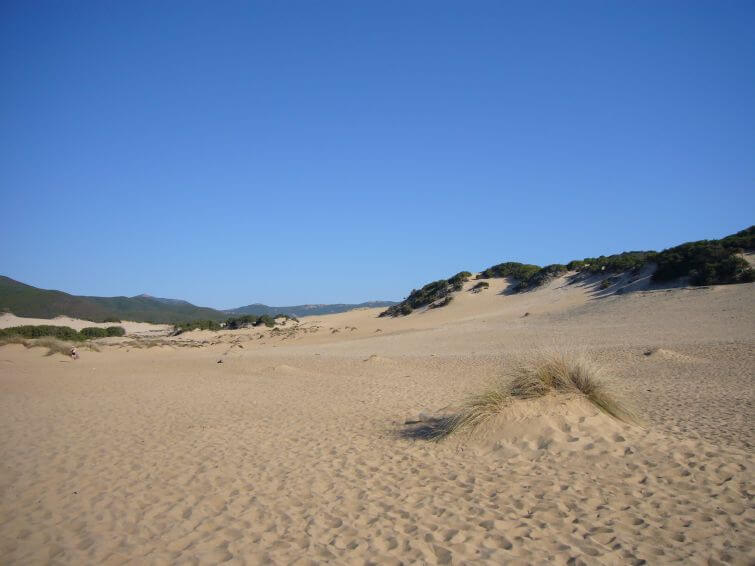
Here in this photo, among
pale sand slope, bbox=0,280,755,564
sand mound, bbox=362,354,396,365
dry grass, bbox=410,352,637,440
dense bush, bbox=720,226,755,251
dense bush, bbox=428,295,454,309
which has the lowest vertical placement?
pale sand slope, bbox=0,280,755,564

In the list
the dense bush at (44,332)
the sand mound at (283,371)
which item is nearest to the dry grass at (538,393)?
the sand mound at (283,371)

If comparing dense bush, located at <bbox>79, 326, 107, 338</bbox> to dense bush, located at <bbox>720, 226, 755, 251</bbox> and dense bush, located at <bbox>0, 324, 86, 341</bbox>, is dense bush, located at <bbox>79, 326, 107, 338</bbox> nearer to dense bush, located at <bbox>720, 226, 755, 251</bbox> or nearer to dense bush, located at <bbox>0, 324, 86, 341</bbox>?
dense bush, located at <bbox>0, 324, 86, 341</bbox>

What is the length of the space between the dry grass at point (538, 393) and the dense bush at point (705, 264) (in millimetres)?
22694

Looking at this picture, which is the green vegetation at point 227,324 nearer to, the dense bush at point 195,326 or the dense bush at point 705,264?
the dense bush at point 195,326

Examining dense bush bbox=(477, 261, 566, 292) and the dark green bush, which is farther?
the dark green bush

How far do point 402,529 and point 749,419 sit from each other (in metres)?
7.01

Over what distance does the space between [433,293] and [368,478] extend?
3871 cm

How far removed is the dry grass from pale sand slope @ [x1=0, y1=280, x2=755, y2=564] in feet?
1.18

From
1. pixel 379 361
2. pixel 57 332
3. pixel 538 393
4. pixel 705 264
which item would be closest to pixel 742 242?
pixel 705 264

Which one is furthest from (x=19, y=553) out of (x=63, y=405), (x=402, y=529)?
(x=63, y=405)

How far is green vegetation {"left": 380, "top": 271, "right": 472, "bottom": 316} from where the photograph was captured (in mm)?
42250

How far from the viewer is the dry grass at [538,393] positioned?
7160 mm

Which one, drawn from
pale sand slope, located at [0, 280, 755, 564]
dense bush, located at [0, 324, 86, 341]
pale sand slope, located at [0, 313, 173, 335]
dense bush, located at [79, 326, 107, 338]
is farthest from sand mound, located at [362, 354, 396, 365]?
pale sand slope, located at [0, 313, 173, 335]

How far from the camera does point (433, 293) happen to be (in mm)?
44031
